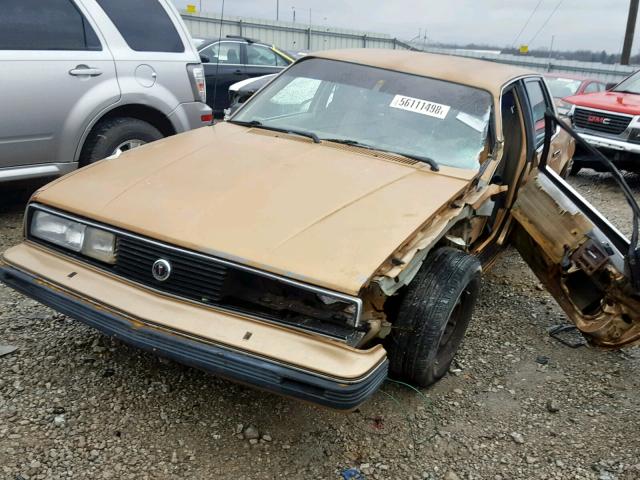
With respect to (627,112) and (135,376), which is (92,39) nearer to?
(135,376)

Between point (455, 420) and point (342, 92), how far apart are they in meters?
2.16

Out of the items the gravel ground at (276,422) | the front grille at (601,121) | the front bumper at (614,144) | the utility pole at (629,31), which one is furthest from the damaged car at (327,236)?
the utility pole at (629,31)

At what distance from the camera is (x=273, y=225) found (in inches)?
97.9

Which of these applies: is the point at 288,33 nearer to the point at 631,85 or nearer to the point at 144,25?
the point at 631,85

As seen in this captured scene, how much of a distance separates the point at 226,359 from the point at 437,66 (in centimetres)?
265

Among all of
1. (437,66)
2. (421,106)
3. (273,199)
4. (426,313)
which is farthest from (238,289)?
(437,66)

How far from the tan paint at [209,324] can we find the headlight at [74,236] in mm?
81

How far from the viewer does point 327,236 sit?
242 cm

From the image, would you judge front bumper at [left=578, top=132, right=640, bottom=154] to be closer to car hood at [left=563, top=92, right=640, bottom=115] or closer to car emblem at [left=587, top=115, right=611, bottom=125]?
car emblem at [left=587, top=115, right=611, bottom=125]

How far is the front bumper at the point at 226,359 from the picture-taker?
83.0 inches

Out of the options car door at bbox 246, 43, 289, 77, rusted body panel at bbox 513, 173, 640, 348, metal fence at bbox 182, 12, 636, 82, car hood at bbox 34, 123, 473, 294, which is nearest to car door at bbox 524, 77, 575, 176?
rusted body panel at bbox 513, 173, 640, 348

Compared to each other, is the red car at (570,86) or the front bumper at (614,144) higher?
the red car at (570,86)

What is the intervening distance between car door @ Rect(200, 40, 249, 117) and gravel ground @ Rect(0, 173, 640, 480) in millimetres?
7019

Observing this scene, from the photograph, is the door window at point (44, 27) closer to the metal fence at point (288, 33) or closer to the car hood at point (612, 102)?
the car hood at point (612, 102)
